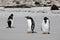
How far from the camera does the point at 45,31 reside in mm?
12750

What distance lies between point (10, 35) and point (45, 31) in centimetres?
132

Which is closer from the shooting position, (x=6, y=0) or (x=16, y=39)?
(x=16, y=39)

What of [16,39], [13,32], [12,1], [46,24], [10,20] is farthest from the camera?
[12,1]

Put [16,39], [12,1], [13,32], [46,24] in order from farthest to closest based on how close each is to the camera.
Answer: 1. [12,1]
2. [13,32]
3. [46,24]
4. [16,39]

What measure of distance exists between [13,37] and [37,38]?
2.96ft

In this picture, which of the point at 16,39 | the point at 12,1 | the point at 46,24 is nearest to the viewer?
the point at 16,39

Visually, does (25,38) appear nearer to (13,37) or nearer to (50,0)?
(13,37)

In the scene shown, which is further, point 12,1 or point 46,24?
point 12,1

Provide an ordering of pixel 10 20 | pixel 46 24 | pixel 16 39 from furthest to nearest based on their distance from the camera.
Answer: pixel 10 20 → pixel 46 24 → pixel 16 39

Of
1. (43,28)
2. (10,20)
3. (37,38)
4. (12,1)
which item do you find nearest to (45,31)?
(43,28)

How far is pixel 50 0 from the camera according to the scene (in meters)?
67.7

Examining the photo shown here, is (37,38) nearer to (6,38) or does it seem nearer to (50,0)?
(6,38)

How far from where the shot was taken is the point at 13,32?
1356 centimetres

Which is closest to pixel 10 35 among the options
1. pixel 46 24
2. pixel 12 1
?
pixel 46 24
